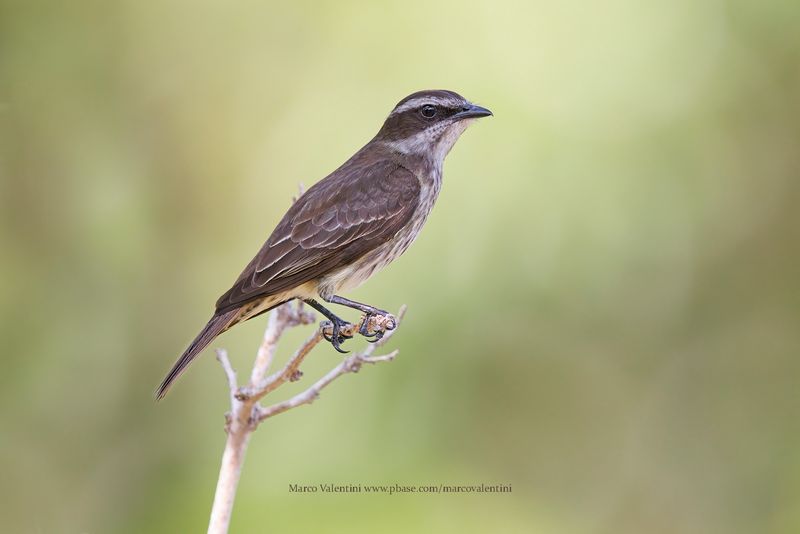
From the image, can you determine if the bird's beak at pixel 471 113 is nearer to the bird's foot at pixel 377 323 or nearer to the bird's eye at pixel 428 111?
the bird's eye at pixel 428 111

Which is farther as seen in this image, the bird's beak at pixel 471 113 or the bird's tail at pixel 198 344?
the bird's beak at pixel 471 113

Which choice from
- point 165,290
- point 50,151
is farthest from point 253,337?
point 50,151

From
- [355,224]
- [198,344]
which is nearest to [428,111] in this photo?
[355,224]

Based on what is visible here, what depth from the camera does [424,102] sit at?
258 inches

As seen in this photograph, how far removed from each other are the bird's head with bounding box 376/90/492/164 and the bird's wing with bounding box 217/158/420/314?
0.88ft

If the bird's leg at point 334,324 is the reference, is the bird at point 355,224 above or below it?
above

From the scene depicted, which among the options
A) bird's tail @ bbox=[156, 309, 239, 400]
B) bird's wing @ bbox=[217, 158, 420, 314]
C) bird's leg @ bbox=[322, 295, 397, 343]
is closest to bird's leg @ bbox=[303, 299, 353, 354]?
bird's leg @ bbox=[322, 295, 397, 343]

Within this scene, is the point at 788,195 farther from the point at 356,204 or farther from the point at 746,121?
the point at 356,204

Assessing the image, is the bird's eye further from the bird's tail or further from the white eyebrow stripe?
the bird's tail

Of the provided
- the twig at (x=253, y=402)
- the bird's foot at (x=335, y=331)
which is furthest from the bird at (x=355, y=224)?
the twig at (x=253, y=402)

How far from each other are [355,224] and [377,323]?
0.77m

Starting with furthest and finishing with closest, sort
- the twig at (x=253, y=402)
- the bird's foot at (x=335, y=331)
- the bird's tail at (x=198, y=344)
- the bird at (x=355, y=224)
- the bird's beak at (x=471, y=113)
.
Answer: the bird's beak at (x=471, y=113) < the bird's foot at (x=335, y=331) < the bird at (x=355, y=224) < the bird's tail at (x=198, y=344) < the twig at (x=253, y=402)

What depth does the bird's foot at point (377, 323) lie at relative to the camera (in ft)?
17.6

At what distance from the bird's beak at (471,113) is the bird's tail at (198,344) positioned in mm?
1844
